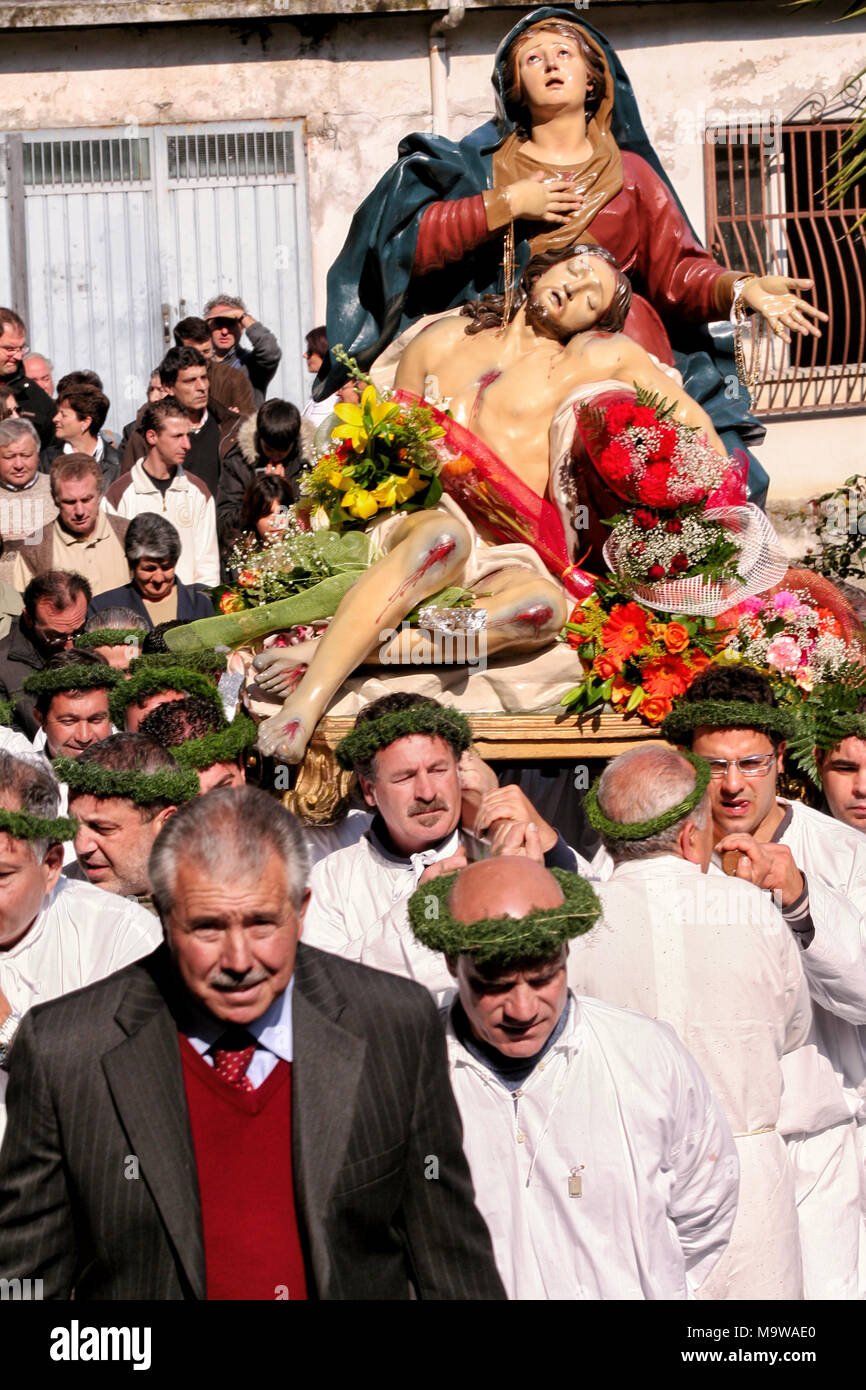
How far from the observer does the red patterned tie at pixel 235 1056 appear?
116 inches

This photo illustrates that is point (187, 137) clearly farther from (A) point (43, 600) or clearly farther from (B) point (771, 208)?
(A) point (43, 600)

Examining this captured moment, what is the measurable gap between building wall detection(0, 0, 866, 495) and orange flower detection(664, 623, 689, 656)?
20.5 feet

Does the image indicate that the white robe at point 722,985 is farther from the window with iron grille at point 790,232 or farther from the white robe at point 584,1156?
the window with iron grille at point 790,232

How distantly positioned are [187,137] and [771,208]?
12.7ft

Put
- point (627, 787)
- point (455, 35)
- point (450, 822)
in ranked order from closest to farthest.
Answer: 1. point (627, 787)
2. point (450, 822)
3. point (455, 35)

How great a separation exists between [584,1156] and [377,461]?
150 inches

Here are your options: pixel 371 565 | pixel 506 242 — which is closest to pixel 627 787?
pixel 371 565

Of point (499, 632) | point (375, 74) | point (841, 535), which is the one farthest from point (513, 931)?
point (375, 74)

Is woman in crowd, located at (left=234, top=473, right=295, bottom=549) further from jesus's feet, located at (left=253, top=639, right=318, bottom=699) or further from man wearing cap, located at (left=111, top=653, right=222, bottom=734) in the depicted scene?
man wearing cap, located at (left=111, top=653, right=222, bottom=734)

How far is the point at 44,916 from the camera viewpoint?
407 cm

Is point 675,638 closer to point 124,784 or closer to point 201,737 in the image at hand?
point 201,737

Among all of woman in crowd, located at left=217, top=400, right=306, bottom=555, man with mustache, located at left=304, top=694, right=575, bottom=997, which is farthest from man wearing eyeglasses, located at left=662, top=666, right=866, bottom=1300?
woman in crowd, located at left=217, top=400, right=306, bottom=555

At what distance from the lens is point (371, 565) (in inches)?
265

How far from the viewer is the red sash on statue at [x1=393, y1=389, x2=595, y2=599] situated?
6898mm
